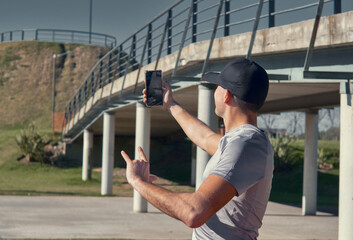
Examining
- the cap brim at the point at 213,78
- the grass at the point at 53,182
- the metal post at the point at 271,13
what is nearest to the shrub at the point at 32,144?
the grass at the point at 53,182

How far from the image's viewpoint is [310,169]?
18.8 meters

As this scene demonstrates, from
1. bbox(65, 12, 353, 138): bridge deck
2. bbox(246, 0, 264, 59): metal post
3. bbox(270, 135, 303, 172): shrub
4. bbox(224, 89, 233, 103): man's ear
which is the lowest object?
bbox(270, 135, 303, 172): shrub

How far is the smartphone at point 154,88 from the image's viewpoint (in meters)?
3.57

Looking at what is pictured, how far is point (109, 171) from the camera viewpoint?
24.2 m

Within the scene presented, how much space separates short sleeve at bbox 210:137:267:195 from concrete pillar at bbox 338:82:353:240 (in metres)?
6.79

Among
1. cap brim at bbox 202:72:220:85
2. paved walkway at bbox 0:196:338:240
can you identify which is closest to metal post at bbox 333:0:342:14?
paved walkway at bbox 0:196:338:240

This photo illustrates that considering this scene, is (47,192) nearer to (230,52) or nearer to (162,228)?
(162,228)

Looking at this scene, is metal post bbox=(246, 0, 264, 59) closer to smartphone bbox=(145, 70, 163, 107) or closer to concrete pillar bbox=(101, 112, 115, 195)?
smartphone bbox=(145, 70, 163, 107)

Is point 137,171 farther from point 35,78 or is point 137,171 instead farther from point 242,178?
point 35,78

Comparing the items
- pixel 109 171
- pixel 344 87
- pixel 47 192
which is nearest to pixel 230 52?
pixel 344 87

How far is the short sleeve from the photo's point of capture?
229 cm

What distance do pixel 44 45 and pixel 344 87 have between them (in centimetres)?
7069

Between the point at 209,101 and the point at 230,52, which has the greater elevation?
the point at 230,52

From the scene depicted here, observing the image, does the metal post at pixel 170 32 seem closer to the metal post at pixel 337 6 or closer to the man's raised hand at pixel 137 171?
the metal post at pixel 337 6
